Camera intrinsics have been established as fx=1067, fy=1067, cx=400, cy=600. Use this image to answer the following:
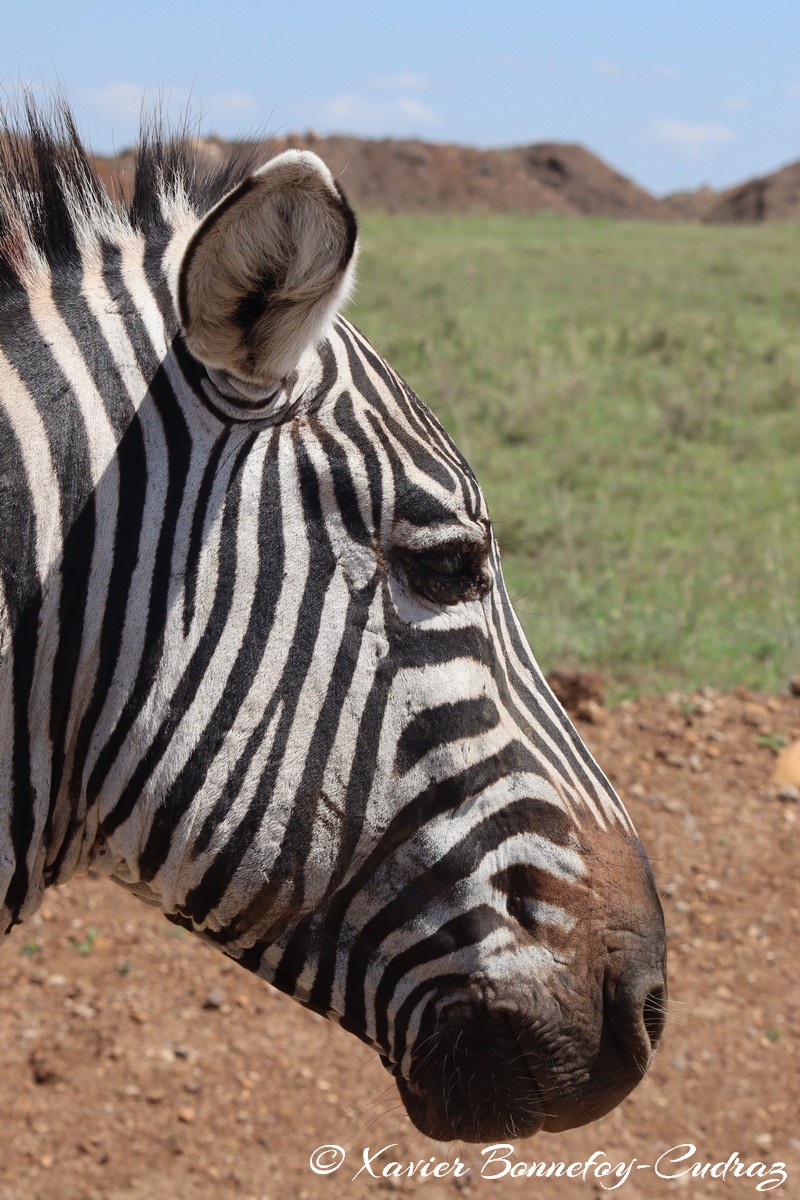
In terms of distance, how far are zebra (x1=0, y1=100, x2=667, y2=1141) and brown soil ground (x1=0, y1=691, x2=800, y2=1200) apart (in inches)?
51.0

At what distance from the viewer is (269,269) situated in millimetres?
1519

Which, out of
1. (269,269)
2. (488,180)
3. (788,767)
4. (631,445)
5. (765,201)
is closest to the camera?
(269,269)

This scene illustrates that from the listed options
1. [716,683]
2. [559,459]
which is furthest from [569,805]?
[559,459]

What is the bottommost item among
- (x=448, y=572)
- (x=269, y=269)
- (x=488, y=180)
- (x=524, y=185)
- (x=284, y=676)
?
(x=284, y=676)

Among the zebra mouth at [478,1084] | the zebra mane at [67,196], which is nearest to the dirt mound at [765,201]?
the zebra mane at [67,196]

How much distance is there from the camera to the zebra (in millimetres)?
1580

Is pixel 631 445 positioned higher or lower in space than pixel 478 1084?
lower

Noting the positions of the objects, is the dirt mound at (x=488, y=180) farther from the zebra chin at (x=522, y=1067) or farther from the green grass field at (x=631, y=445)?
the zebra chin at (x=522, y=1067)

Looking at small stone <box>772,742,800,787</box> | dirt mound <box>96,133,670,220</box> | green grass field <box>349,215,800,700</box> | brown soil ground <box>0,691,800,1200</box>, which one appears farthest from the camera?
dirt mound <box>96,133,670,220</box>

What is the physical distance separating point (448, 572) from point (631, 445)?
9477 mm

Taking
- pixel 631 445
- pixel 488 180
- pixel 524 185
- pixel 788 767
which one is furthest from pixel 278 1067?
pixel 524 185

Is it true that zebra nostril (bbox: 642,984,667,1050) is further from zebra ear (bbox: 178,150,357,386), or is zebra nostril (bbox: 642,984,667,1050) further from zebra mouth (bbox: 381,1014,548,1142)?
zebra ear (bbox: 178,150,357,386)

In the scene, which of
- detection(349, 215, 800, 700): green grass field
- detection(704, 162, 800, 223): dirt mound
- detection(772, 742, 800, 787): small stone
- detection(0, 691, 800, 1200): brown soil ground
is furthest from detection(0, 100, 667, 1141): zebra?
detection(704, 162, 800, 223): dirt mound

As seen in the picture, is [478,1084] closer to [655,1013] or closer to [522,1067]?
[522,1067]
